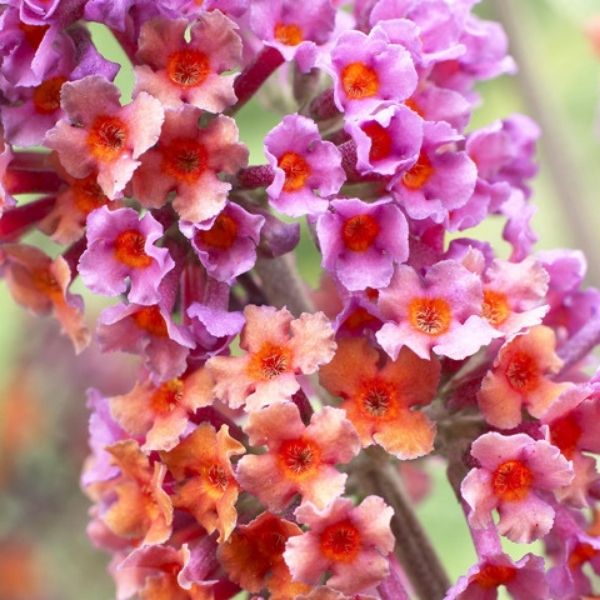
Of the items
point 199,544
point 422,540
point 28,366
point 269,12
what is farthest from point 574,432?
point 28,366

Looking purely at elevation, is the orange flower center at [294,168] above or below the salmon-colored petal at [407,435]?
above

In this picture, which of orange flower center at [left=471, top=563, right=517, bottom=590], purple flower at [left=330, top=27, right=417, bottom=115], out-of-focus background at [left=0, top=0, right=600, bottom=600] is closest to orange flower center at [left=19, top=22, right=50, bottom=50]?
purple flower at [left=330, top=27, right=417, bottom=115]

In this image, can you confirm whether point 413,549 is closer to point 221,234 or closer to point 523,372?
point 523,372

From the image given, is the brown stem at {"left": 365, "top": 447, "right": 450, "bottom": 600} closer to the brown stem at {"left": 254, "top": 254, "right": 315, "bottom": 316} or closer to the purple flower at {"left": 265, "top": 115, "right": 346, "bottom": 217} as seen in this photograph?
the brown stem at {"left": 254, "top": 254, "right": 315, "bottom": 316}

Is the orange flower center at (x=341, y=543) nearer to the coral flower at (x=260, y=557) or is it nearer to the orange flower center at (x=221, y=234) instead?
the coral flower at (x=260, y=557)

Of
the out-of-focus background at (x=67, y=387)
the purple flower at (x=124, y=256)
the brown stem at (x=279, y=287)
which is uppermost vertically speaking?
the purple flower at (x=124, y=256)

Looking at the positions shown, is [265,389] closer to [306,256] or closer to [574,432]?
[574,432]

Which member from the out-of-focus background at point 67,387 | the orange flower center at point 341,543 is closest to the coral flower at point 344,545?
the orange flower center at point 341,543
